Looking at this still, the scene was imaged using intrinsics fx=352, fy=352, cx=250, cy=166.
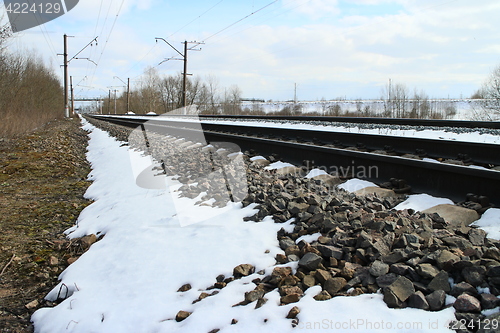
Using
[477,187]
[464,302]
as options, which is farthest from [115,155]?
[464,302]

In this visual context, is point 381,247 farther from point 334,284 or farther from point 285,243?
point 285,243

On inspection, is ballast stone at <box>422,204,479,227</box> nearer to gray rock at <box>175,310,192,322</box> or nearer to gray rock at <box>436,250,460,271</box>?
gray rock at <box>436,250,460,271</box>

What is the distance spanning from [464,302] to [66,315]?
279 cm

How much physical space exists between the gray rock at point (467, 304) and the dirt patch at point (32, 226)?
9.84 feet

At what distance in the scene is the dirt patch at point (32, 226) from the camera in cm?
315

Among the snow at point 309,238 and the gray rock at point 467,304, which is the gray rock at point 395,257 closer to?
the gray rock at point 467,304

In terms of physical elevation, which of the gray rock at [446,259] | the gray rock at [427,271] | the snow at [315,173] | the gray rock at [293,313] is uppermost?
the snow at [315,173]

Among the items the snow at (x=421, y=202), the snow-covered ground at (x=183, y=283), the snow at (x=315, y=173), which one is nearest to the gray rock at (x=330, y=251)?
the snow-covered ground at (x=183, y=283)

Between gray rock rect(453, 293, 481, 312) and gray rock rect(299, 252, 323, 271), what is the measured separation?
956 mm

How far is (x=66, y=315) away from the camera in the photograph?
2.77m

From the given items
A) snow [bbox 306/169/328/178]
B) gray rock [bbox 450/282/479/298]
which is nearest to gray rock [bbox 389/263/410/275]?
gray rock [bbox 450/282/479/298]

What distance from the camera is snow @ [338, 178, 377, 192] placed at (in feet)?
15.3

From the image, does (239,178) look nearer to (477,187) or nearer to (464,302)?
(477,187)

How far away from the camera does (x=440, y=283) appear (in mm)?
2170
